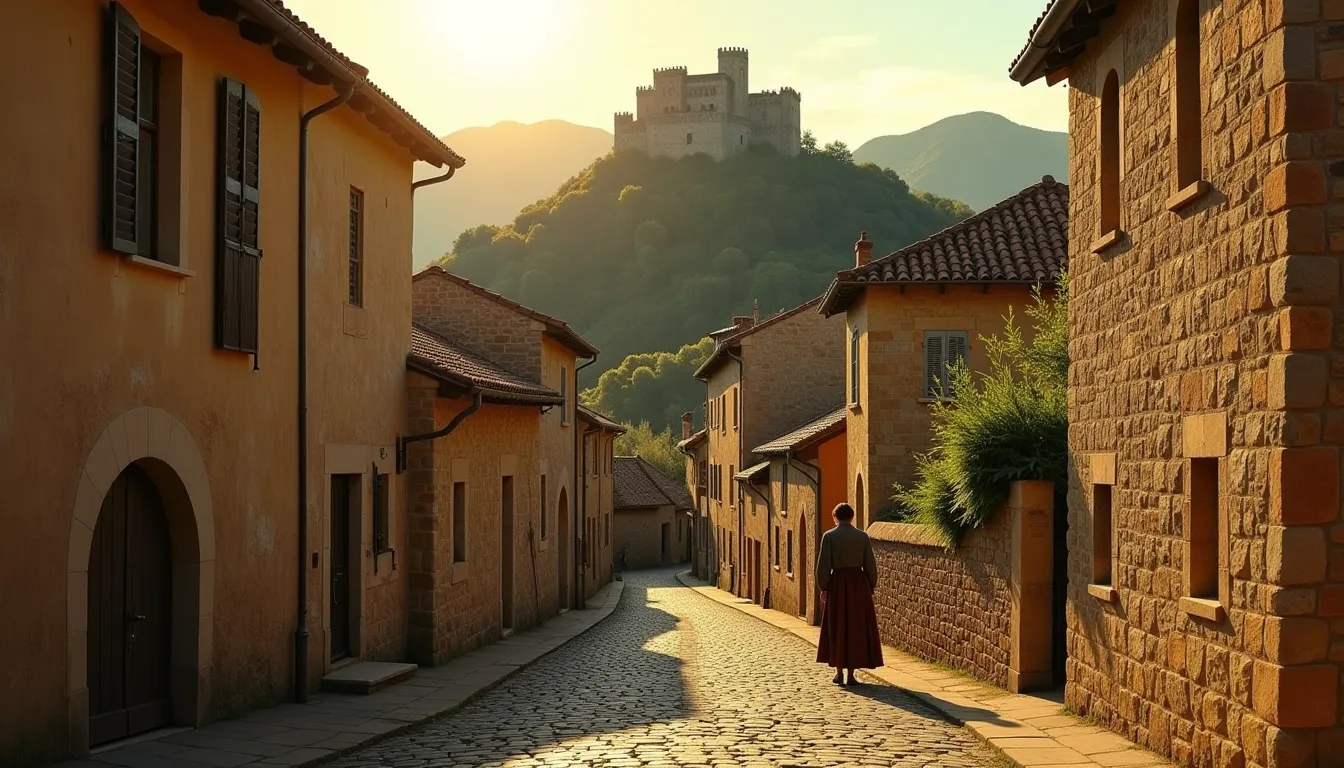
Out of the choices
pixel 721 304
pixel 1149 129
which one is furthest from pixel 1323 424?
pixel 721 304

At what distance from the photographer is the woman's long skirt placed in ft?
44.1

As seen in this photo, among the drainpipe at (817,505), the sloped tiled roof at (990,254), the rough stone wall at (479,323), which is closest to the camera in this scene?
the sloped tiled roof at (990,254)

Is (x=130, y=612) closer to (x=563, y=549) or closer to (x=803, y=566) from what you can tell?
(x=803, y=566)

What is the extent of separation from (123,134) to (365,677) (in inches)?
232

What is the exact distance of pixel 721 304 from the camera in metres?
112

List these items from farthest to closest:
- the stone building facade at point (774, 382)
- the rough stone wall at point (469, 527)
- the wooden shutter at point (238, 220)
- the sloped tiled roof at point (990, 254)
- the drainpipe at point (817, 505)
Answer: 1. the stone building facade at point (774, 382)
2. the drainpipe at point (817, 505)
3. the sloped tiled roof at point (990, 254)
4. the rough stone wall at point (469, 527)
5. the wooden shutter at point (238, 220)

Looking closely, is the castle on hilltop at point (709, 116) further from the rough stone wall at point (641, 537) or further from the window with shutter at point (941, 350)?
the window with shutter at point (941, 350)

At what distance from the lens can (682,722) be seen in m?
10.7

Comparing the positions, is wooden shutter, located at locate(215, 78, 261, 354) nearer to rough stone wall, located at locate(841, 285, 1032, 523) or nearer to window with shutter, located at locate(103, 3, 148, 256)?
window with shutter, located at locate(103, 3, 148, 256)

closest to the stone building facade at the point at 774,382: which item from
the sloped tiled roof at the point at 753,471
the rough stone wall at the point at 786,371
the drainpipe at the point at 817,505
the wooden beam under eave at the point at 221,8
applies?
the rough stone wall at the point at 786,371

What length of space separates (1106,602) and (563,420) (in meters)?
19.3

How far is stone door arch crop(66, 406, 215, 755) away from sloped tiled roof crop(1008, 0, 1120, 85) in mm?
7140

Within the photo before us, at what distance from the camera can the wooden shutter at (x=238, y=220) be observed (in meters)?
10.3

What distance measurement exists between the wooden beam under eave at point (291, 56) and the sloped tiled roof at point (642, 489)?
47.6 metres
